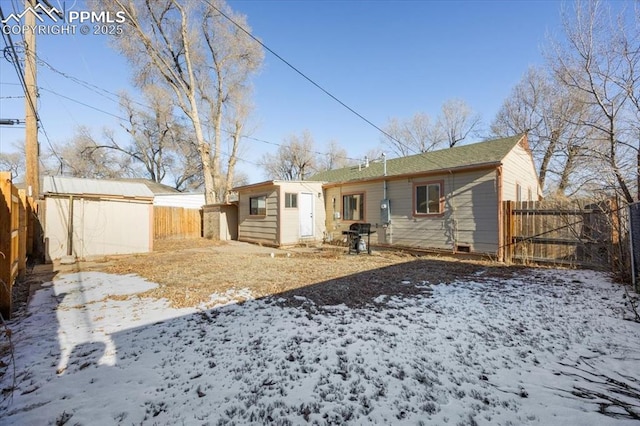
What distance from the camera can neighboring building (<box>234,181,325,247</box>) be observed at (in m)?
12.0

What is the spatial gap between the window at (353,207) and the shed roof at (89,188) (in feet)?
26.2

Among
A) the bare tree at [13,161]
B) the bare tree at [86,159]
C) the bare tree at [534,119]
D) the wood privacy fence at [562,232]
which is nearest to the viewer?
the wood privacy fence at [562,232]

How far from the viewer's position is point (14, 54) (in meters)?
7.56

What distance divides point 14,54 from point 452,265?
543 inches

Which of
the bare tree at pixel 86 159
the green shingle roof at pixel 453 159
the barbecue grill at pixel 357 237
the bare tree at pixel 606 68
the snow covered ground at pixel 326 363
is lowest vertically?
the snow covered ground at pixel 326 363

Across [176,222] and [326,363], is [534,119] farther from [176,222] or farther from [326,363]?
[176,222]

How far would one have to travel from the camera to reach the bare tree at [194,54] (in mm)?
16656

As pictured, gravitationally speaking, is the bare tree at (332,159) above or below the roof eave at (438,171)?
→ above

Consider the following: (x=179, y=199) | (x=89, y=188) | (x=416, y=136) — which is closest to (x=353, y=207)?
(x=89, y=188)

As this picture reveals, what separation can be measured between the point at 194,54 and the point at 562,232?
22328 millimetres

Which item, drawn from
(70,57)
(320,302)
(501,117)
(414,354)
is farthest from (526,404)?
(501,117)

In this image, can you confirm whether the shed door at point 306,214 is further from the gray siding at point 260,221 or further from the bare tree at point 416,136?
the bare tree at point 416,136

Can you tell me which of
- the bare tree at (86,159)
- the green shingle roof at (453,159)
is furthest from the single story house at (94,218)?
the bare tree at (86,159)

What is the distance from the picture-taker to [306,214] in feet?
42.3
